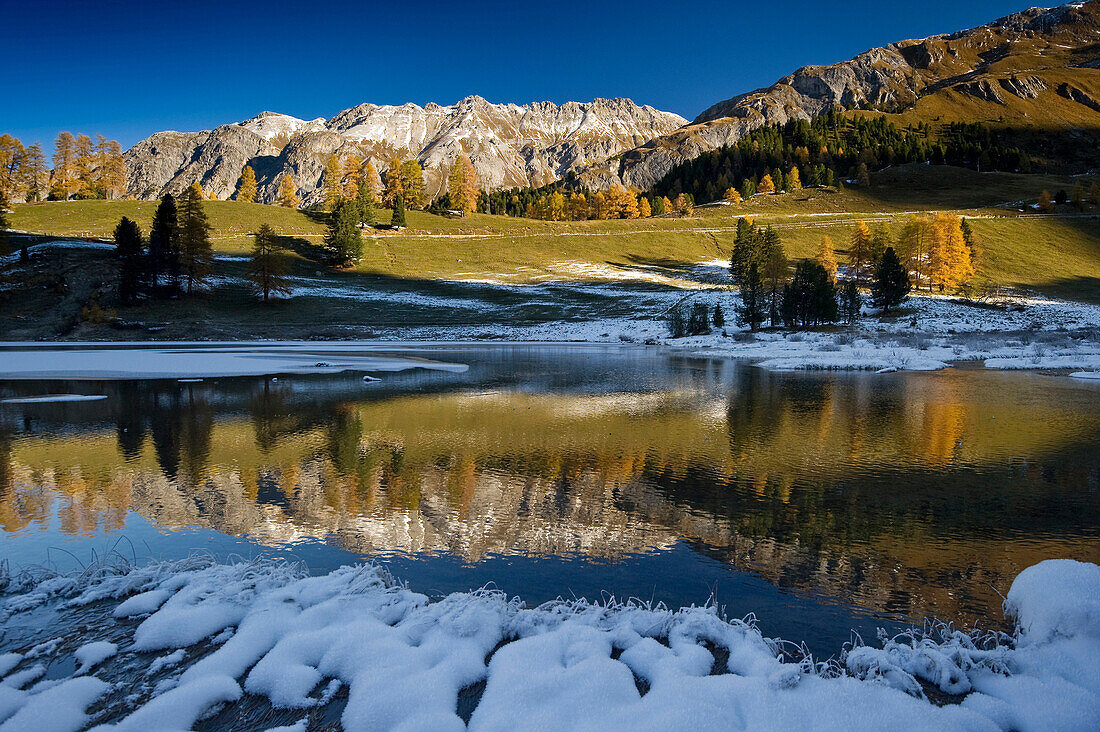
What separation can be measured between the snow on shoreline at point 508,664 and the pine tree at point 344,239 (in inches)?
3284

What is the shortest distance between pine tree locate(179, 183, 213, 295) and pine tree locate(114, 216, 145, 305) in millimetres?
4407

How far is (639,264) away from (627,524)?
9154 centimetres

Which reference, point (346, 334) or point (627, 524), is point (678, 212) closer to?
point (346, 334)

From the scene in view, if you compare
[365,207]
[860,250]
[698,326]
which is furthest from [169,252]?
[860,250]

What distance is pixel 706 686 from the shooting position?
4.32 metres

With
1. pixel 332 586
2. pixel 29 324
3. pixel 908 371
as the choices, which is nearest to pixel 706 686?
pixel 332 586

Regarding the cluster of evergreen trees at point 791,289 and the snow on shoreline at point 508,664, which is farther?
the cluster of evergreen trees at point 791,289

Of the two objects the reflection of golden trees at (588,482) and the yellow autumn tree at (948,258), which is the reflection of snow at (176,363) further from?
the yellow autumn tree at (948,258)

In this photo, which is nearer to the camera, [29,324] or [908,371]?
[908,371]

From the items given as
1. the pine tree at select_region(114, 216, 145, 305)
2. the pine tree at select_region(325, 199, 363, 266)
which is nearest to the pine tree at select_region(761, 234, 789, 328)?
the pine tree at select_region(325, 199, 363, 266)

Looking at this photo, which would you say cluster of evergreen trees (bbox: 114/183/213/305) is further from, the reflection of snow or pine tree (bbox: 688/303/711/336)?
pine tree (bbox: 688/303/711/336)

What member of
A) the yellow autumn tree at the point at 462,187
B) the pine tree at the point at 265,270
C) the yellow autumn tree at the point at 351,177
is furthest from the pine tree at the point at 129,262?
the yellow autumn tree at the point at 462,187

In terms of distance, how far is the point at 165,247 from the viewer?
63.8m

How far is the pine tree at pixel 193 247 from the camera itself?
6366 cm
